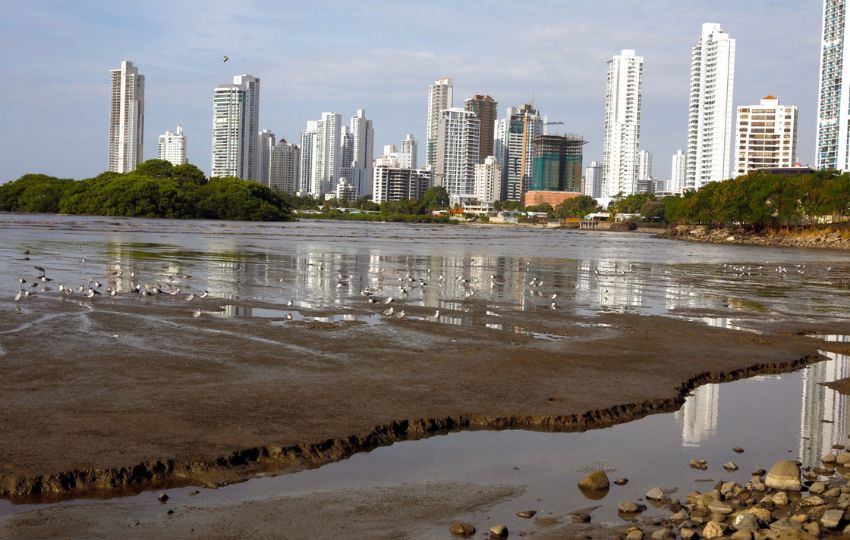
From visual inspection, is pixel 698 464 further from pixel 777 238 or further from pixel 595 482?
pixel 777 238

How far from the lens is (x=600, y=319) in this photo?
2092 cm

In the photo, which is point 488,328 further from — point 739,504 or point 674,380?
point 739,504

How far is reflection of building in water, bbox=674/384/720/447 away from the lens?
1062 cm

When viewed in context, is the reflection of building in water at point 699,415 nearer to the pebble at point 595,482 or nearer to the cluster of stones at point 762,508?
the cluster of stones at point 762,508

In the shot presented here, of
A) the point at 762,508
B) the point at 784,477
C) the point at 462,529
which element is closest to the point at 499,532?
the point at 462,529

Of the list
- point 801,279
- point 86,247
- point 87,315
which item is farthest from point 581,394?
point 86,247

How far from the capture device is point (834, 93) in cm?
15862

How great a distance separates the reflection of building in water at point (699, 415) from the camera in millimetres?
10617

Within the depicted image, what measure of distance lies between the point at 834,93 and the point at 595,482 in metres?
171

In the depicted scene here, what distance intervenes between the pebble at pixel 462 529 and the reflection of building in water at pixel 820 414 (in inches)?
174

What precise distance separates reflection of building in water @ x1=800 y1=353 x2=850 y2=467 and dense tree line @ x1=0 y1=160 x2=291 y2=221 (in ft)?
411

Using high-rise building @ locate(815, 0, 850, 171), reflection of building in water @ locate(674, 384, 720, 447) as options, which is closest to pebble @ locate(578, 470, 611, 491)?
reflection of building in water @ locate(674, 384, 720, 447)

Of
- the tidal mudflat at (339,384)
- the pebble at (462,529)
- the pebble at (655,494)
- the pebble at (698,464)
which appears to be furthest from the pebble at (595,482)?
the pebble at (462,529)

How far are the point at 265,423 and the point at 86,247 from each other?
1435 inches
